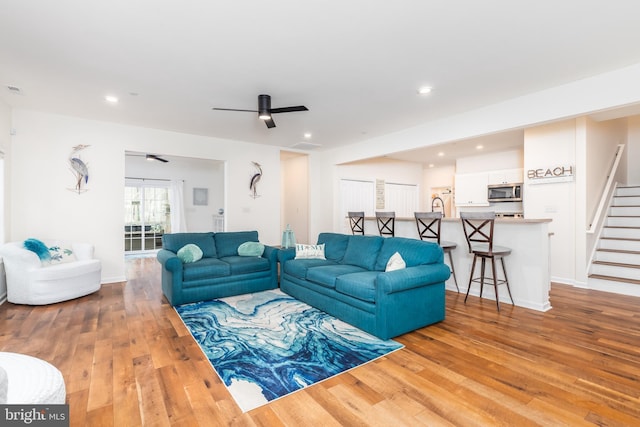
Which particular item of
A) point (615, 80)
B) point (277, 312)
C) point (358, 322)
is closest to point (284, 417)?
point (358, 322)

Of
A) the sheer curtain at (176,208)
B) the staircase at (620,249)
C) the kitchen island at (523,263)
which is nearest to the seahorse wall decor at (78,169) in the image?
the sheer curtain at (176,208)

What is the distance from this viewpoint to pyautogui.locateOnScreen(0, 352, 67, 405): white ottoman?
1.17 m

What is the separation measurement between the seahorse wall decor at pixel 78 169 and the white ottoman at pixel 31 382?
4.34m

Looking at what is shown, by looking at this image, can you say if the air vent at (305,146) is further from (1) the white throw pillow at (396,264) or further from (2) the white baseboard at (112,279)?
(2) the white baseboard at (112,279)

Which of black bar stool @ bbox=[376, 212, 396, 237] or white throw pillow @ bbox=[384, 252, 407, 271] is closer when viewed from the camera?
white throw pillow @ bbox=[384, 252, 407, 271]

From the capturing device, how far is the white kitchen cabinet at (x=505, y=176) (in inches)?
266

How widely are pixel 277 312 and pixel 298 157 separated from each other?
4974 mm

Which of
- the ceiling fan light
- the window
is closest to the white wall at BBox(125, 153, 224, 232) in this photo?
the window

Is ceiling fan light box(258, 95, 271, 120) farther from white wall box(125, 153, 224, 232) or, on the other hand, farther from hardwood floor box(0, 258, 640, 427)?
white wall box(125, 153, 224, 232)

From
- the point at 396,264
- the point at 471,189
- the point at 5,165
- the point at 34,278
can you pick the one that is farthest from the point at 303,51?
the point at 471,189

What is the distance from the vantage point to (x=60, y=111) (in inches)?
181

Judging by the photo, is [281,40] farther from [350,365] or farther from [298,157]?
[298,157]

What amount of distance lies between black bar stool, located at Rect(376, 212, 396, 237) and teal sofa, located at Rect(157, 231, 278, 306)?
6.52ft

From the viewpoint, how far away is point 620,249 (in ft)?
16.3
